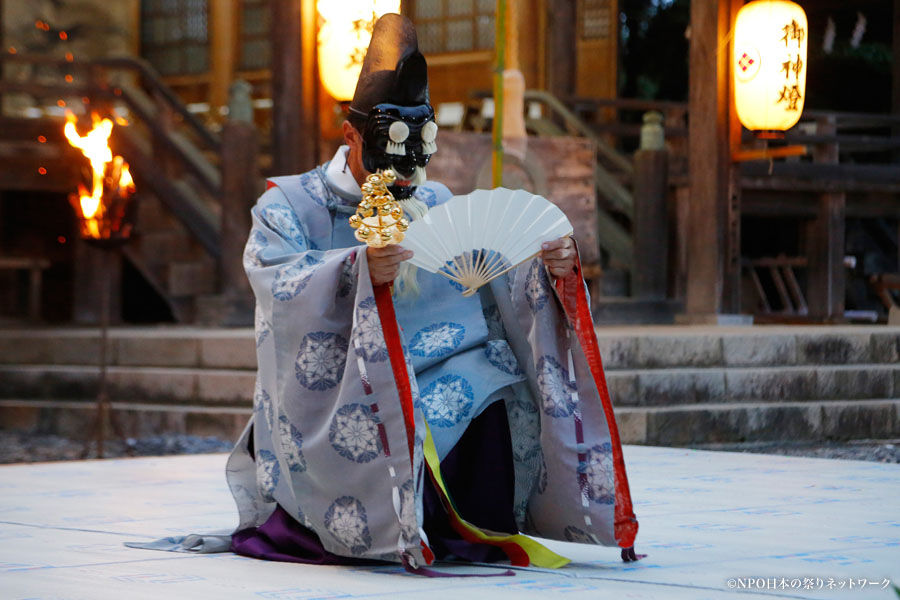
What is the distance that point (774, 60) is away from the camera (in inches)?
368

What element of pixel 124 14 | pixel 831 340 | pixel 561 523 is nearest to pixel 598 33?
pixel 124 14

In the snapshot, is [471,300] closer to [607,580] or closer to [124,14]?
[607,580]

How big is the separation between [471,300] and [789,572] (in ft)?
3.46

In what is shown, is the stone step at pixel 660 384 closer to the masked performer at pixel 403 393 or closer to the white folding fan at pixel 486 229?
the masked performer at pixel 403 393

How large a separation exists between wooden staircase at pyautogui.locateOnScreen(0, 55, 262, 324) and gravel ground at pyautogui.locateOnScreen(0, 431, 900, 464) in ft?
7.36

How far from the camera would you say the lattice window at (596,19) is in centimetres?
1404

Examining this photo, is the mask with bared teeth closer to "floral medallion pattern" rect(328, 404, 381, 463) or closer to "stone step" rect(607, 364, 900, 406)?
"floral medallion pattern" rect(328, 404, 381, 463)

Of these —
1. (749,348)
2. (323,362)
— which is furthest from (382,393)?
(749,348)

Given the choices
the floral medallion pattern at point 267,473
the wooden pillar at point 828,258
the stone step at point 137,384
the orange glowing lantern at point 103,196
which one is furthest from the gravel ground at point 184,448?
the wooden pillar at point 828,258

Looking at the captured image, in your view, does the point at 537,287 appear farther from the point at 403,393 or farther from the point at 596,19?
the point at 596,19

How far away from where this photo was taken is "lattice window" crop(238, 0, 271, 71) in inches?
579

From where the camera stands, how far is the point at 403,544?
2.96 metres

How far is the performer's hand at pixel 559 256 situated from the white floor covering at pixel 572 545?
2.45ft

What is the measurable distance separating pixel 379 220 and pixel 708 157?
735 centimetres
